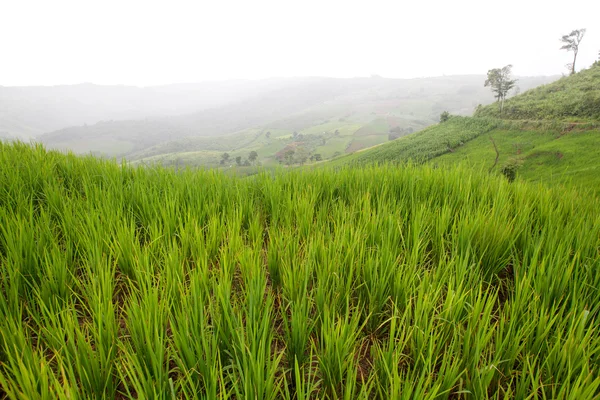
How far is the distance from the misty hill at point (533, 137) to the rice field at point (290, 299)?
80.7ft

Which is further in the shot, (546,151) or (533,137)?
(533,137)

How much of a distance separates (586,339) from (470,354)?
0.46 metres

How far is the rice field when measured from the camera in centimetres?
115

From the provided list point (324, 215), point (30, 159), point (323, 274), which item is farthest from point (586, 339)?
point (30, 159)

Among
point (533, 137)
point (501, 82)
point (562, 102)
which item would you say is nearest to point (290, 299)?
point (533, 137)

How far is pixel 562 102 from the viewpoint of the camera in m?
53.5

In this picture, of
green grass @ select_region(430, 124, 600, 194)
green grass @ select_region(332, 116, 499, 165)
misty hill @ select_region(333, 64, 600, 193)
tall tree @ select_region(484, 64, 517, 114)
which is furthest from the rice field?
tall tree @ select_region(484, 64, 517, 114)

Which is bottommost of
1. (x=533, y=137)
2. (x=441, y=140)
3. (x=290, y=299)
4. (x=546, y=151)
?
(x=546, y=151)

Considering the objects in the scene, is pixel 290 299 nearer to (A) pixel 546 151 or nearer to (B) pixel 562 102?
(A) pixel 546 151

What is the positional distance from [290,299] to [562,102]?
7504 cm

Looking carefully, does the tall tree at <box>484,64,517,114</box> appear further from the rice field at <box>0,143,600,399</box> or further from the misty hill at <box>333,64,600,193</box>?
the rice field at <box>0,143,600,399</box>

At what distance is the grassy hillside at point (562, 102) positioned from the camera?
155 feet

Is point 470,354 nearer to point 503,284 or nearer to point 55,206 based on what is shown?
point 503,284

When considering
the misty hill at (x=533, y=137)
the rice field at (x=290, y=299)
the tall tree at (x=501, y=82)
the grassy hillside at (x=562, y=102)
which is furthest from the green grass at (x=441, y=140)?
the rice field at (x=290, y=299)
